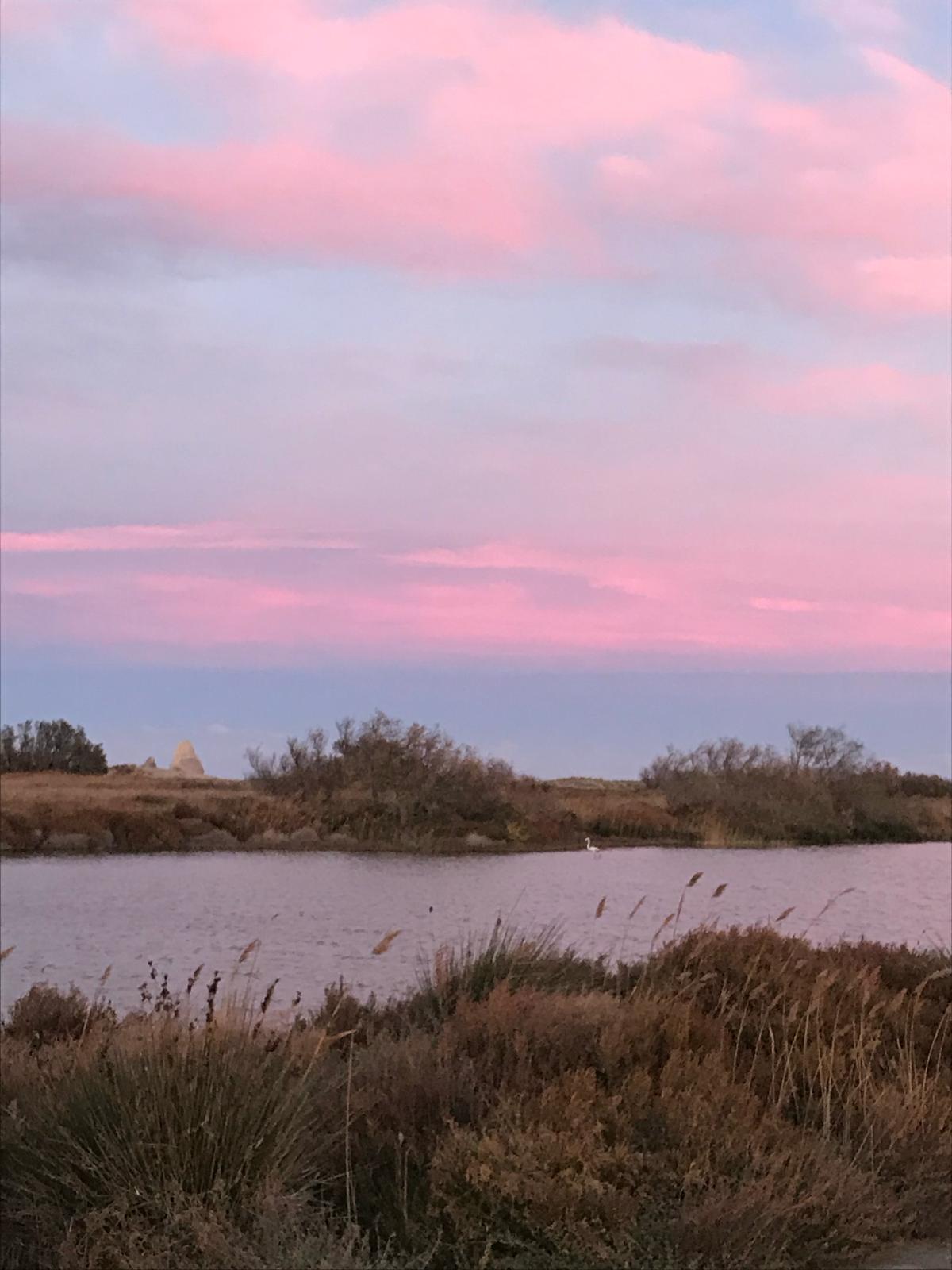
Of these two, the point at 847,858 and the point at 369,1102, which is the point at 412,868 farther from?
the point at 369,1102

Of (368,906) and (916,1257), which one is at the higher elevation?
(916,1257)

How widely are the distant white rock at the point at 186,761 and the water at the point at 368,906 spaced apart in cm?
5319

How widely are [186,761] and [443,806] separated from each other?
5527cm

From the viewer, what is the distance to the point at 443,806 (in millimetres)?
43500

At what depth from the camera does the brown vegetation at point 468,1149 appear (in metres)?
4.95

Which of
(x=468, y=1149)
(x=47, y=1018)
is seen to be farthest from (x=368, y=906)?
(x=468, y=1149)

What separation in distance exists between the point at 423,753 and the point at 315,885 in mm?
14723

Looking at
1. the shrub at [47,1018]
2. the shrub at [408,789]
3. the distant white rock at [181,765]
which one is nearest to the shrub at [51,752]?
the distant white rock at [181,765]

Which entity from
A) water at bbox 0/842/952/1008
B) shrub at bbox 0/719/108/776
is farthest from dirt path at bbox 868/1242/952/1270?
shrub at bbox 0/719/108/776

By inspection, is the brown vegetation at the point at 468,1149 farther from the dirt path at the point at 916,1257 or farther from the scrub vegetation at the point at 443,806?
the scrub vegetation at the point at 443,806

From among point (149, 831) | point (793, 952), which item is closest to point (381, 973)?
point (793, 952)

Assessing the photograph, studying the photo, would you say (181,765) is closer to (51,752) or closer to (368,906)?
(51,752)

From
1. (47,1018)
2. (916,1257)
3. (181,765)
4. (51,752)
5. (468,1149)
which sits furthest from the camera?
(181,765)

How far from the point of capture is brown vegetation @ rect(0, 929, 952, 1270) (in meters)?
4.95
